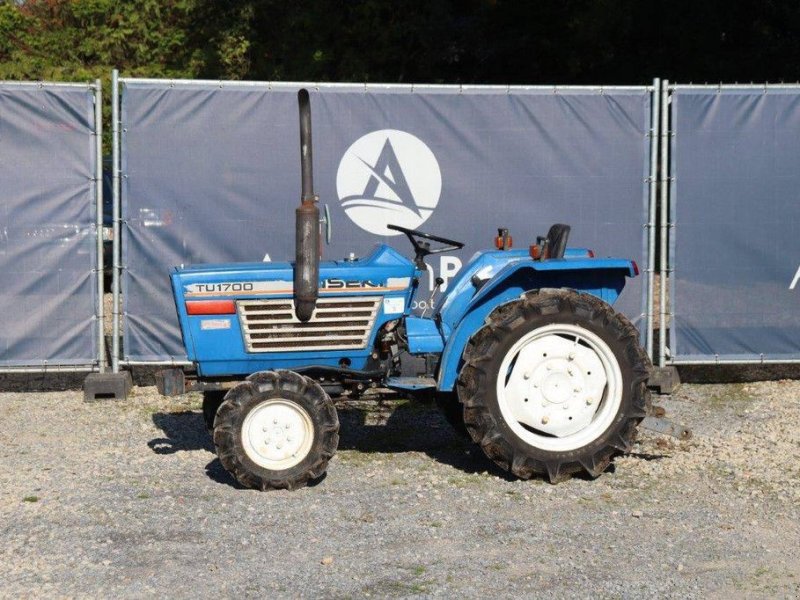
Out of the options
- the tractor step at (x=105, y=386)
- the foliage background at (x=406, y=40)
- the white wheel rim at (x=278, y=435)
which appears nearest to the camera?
the white wheel rim at (x=278, y=435)

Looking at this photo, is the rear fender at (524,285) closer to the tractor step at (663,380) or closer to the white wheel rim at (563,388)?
the white wheel rim at (563,388)

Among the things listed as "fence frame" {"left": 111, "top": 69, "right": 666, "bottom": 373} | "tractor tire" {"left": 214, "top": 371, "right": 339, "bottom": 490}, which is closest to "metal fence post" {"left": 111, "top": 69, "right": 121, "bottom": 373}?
"fence frame" {"left": 111, "top": 69, "right": 666, "bottom": 373}

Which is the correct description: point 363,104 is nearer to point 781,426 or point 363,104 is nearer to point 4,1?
point 781,426

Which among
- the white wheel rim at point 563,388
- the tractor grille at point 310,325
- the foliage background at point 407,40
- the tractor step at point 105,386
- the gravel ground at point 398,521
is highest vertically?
the foliage background at point 407,40

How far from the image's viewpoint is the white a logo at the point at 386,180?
30.9 feet

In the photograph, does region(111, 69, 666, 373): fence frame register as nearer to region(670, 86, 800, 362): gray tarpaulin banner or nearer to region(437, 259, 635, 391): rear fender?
Result: region(670, 86, 800, 362): gray tarpaulin banner

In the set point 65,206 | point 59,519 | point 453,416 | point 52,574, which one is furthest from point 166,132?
point 52,574

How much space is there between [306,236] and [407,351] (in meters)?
0.97

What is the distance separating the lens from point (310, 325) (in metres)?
7.17

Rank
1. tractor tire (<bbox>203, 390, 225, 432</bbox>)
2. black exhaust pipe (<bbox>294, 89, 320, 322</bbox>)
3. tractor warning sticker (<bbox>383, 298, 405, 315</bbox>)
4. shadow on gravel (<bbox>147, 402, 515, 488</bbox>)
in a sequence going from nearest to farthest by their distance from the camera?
1. black exhaust pipe (<bbox>294, 89, 320, 322</bbox>)
2. tractor warning sticker (<bbox>383, 298, 405, 315</bbox>)
3. shadow on gravel (<bbox>147, 402, 515, 488</bbox>)
4. tractor tire (<bbox>203, 390, 225, 432</bbox>)

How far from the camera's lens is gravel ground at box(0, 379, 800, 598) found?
5320 mm

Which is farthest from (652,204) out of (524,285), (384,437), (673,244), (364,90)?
(384,437)

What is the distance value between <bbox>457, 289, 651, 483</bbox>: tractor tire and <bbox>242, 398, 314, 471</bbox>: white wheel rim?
92 cm

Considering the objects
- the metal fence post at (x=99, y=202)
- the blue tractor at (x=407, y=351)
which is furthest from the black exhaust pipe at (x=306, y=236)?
the metal fence post at (x=99, y=202)
